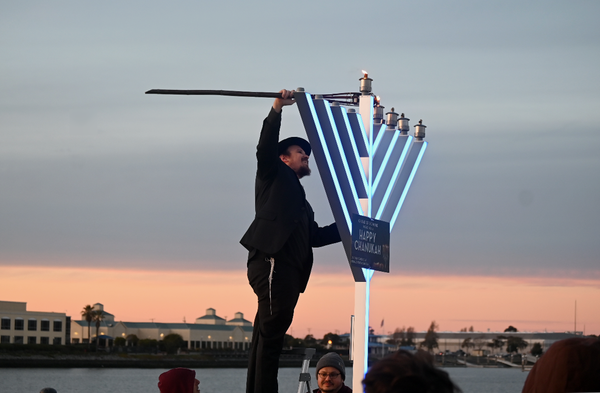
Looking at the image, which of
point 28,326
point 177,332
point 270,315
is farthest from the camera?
point 177,332

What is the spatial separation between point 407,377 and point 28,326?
102790mm

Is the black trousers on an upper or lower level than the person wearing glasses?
upper

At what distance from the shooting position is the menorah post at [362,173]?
5.23 metres

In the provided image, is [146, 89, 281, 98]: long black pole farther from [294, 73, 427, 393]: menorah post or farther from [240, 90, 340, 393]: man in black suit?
[294, 73, 427, 393]: menorah post

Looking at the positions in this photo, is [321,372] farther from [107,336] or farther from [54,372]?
[107,336]

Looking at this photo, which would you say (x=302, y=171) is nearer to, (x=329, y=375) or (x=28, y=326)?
(x=329, y=375)

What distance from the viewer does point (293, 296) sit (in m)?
4.34

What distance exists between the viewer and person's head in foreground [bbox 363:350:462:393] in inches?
69.6

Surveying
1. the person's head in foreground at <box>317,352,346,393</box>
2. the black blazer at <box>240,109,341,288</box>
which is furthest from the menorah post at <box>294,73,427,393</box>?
the black blazer at <box>240,109,341,288</box>

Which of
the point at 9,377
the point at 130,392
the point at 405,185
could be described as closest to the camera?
the point at 405,185

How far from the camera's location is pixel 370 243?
18.5 ft

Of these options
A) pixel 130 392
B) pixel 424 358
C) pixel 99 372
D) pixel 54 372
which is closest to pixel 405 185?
pixel 424 358

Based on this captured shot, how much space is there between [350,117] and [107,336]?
11876 centimetres

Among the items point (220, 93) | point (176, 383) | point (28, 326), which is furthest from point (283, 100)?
point (28, 326)
